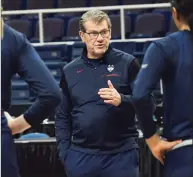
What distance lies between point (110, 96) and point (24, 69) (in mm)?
775

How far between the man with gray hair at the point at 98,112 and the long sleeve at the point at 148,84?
65cm

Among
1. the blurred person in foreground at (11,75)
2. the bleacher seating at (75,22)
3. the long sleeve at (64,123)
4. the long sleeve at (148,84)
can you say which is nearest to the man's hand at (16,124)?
the blurred person in foreground at (11,75)

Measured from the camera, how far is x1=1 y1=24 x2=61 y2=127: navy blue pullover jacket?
2.57 metres

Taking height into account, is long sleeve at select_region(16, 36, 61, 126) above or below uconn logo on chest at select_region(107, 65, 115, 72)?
above

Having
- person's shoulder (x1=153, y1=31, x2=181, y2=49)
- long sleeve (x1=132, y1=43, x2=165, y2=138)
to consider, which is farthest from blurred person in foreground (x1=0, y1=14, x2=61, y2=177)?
person's shoulder (x1=153, y1=31, x2=181, y2=49)

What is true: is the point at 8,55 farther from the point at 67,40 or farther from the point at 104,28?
the point at 67,40

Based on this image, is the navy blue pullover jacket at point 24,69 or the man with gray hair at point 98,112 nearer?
the navy blue pullover jacket at point 24,69

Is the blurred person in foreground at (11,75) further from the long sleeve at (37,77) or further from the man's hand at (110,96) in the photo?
the man's hand at (110,96)

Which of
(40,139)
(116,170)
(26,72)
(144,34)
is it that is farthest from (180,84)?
(144,34)

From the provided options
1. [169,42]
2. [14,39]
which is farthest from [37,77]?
[169,42]

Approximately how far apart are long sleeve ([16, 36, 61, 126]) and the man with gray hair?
645 mm

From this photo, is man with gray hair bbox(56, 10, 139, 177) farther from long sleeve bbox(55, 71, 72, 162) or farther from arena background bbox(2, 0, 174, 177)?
arena background bbox(2, 0, 174, 177)

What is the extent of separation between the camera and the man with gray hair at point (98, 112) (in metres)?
3.31

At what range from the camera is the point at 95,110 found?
334cm
